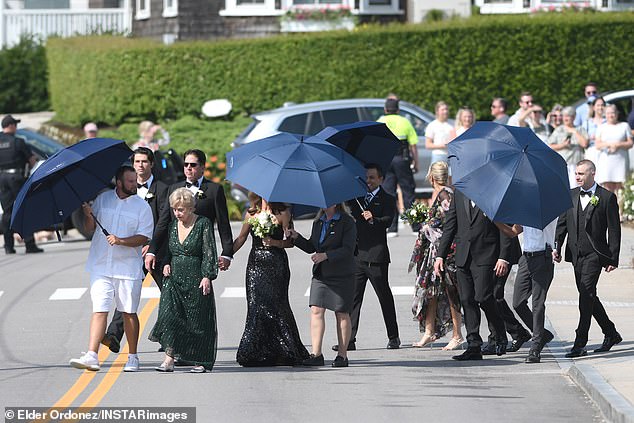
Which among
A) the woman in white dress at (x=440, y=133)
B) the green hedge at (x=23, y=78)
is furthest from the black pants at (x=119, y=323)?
the green hedge at (x=23, y=78)

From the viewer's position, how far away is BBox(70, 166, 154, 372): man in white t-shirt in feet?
41.3

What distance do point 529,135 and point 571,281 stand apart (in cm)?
569

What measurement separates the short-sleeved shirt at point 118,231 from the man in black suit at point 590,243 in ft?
12.1

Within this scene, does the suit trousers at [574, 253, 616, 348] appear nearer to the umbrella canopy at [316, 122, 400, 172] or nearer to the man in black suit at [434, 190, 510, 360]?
the man in black suit at [434, 190, 510, 360]

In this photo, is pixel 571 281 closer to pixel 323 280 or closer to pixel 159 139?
pixel 323 280

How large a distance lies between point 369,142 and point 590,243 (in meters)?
2.21

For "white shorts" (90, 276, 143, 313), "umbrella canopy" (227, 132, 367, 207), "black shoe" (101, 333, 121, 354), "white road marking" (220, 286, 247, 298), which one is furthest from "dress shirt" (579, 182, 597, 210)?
"white road marking" (220, 286, 247, 298)

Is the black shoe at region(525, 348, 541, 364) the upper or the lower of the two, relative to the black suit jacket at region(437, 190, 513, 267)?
lower

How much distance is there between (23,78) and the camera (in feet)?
132

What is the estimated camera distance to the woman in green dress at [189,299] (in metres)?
12.5

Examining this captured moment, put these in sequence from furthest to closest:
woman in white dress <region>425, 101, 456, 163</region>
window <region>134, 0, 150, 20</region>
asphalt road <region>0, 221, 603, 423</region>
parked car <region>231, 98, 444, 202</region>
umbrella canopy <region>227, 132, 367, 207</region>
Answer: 1. window <region>134, 0, 150, 20</region>
2. parked car <region>231, 98, 444, 202</region>
3. woman in white dress <region>425, 101, 456, 163</region>
4. umbrella canopy <region>227, 132, 367, 207</region>
5. asphalt road <region>0, 221, 603, 423</region>

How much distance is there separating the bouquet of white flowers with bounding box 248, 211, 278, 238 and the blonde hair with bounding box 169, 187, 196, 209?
53cm

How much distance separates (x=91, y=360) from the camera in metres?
12.5

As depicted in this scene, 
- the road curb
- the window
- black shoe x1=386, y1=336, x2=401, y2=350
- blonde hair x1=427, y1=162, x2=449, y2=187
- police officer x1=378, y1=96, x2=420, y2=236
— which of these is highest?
the window
